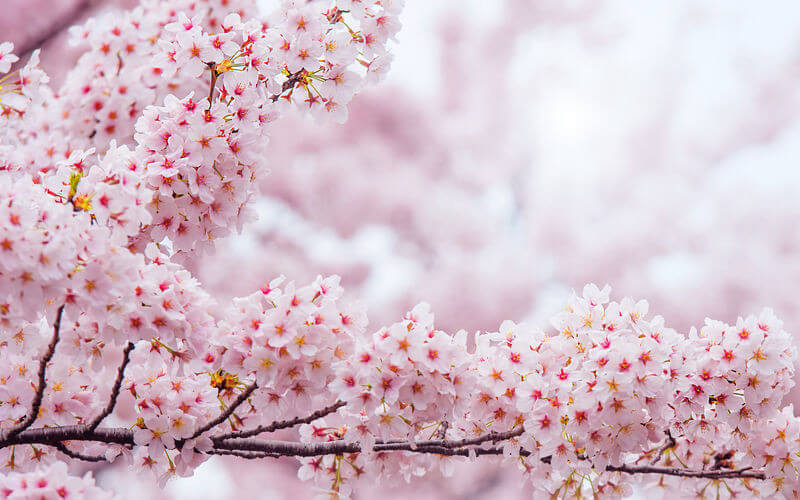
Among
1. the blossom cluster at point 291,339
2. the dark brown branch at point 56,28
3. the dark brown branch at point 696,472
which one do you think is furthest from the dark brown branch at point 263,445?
the dark brown branch at point 56,28

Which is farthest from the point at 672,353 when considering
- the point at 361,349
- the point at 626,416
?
the point at 361,349

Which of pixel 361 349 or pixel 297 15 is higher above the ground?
pixel 297 15

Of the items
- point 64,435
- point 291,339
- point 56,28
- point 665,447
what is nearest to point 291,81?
point 291,339

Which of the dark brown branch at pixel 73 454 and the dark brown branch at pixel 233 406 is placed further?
the dark brown branch at pixel 73 454

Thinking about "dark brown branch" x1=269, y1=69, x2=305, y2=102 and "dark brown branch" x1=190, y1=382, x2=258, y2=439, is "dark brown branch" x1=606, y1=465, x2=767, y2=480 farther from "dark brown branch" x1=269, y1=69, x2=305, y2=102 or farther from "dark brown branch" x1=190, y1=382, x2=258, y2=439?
"dark brown branch" x1=269, y1=69, x2=305, y2=102

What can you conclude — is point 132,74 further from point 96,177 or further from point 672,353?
point 672,353

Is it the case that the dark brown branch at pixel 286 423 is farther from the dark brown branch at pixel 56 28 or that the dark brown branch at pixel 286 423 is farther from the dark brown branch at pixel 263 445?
the dark brown branch at pixel 56 28

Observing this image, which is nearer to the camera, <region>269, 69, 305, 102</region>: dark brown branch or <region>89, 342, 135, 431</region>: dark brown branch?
<region>89, 342, 135, 431</region>: dark brown branch

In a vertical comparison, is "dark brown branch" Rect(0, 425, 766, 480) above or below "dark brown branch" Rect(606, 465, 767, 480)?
above

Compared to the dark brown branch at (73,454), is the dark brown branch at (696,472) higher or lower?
lower

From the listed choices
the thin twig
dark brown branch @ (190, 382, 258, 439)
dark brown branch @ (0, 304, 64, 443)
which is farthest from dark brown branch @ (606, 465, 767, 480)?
dark brown branch @ (0, 304, 64, 443)

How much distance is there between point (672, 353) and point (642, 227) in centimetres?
478

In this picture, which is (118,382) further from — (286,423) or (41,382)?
(286,423)

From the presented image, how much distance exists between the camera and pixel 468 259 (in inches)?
232
